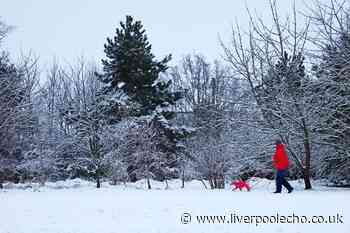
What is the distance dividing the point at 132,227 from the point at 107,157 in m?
20.8

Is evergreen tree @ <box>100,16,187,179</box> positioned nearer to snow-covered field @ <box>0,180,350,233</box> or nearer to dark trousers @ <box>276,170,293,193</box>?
dark trousers @ <box>276,170,293,193</box>

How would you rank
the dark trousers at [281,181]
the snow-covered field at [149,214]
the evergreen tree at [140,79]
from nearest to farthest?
the snow-covered field at [149,214] < the dark trousers at [281,181] < the evergreen tree at [140,79]

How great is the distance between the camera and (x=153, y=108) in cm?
3706

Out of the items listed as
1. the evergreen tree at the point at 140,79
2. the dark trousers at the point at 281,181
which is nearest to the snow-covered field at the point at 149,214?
the dark trousers at the point at 281,181

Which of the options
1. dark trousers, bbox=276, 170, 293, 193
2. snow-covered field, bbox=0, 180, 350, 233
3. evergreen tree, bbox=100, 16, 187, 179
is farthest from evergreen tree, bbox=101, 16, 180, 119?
snow-covered field, bbox=0, 180, 350, 233

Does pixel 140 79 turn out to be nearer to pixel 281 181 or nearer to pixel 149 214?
pixel 281 181

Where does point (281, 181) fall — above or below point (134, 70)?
below

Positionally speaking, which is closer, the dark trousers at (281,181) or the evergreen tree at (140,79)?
the dark trousers at (281,181)

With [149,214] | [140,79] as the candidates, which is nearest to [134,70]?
[140,79]

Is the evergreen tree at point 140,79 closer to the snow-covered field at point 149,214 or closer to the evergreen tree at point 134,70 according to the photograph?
the evergreen tree at point 134,70

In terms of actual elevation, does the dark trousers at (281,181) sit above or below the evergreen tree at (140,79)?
below

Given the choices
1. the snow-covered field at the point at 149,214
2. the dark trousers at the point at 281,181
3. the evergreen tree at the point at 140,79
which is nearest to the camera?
the snow-covered field at the point at 149,214

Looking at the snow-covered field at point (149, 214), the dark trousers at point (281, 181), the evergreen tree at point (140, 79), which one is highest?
the evergreen tree at point (140, 79)

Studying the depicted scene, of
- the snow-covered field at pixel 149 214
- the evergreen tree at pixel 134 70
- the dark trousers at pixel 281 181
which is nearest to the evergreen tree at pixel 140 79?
the evergreen tree at pixel 134 70
